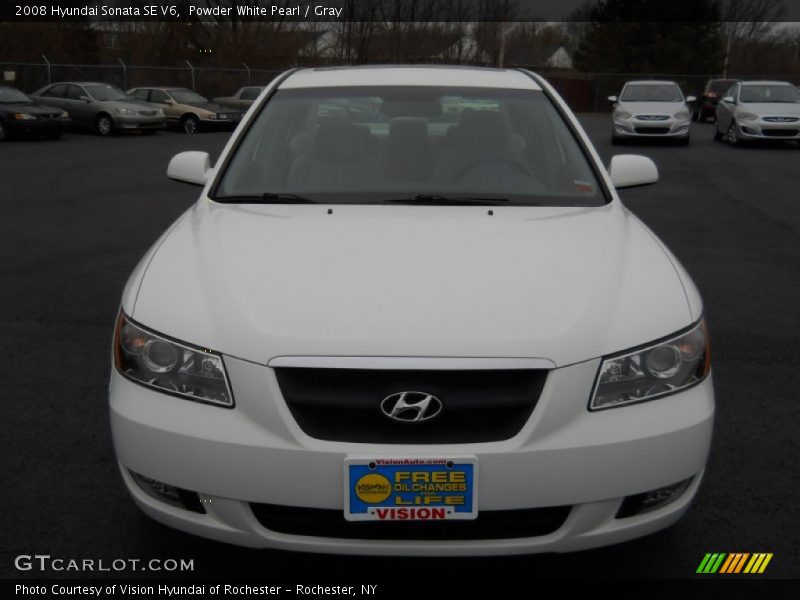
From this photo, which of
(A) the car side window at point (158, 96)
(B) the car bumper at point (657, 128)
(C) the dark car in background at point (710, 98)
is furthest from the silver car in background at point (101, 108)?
(C) the dark car in background at point (710, 98)

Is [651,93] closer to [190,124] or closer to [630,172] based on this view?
[190,124]

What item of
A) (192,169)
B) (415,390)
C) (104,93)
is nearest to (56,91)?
(104,93)

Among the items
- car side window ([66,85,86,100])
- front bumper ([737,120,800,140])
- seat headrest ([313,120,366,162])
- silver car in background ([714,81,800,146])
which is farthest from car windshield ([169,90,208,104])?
seat headrest ([313,120,366,162])

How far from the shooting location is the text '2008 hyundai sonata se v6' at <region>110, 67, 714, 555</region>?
238 centimetres

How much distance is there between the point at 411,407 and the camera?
2387mm

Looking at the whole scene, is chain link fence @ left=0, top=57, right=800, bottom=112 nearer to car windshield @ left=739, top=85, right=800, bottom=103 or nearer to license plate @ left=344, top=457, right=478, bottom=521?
car windshield @ left=739, top=85, right=800, bottom=103

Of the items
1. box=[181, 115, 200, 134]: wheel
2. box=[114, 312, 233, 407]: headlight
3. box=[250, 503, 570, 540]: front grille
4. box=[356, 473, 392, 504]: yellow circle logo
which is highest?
box=[114, 312, 233, 407]: headlight

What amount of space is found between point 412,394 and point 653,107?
20770 millimetres

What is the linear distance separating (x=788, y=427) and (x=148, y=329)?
2.84m

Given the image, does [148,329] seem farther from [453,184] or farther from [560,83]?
[560,83]

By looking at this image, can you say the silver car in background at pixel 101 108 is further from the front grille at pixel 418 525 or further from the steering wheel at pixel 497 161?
the front grille at pixel 418 525

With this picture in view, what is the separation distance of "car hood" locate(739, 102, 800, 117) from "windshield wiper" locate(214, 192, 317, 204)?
758 inches

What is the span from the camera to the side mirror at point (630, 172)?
4.21m

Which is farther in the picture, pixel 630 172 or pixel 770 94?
pixel 770 94
